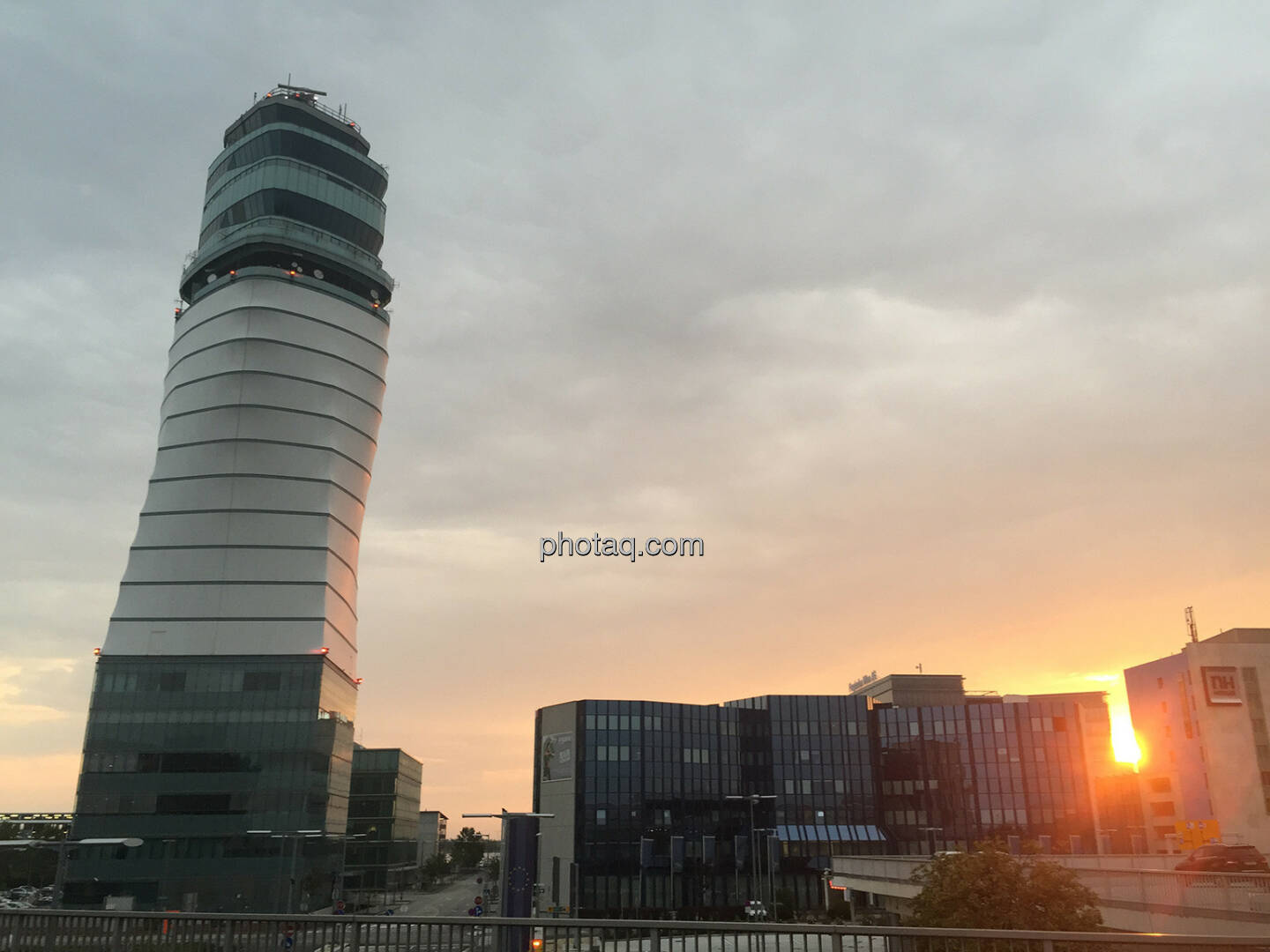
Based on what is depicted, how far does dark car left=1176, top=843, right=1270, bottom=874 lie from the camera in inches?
1745

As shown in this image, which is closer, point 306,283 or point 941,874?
point 941,874

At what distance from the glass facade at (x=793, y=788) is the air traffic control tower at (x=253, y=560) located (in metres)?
35.1

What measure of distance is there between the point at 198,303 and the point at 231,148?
86.8 feet

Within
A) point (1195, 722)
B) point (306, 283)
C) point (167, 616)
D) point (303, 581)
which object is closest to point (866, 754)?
point (1195, 722)

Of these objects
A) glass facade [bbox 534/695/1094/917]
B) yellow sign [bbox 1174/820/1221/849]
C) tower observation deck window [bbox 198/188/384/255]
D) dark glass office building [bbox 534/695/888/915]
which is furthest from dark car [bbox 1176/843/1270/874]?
tower observation deck window [bbox 198/188/384/255]

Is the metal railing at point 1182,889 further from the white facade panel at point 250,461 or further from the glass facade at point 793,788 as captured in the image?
the white facade panel at point 250,461

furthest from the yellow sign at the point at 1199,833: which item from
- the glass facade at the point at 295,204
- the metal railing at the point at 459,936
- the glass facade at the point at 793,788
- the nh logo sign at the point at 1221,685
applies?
the glass facade at the point at 295,204

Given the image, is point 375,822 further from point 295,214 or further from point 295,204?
point 295,204

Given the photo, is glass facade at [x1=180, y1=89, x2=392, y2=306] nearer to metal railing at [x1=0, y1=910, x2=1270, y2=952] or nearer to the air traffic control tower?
the air traffic control tower

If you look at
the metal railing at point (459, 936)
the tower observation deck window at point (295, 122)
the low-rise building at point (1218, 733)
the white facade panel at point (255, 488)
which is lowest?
the metal railing at point (459, 936)

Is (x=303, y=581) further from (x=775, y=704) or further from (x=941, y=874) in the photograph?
(x=941, y=874)

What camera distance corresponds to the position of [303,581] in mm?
135750

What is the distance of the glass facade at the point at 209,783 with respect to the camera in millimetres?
114812

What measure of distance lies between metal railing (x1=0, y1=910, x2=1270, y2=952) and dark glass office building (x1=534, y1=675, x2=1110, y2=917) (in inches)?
4394
